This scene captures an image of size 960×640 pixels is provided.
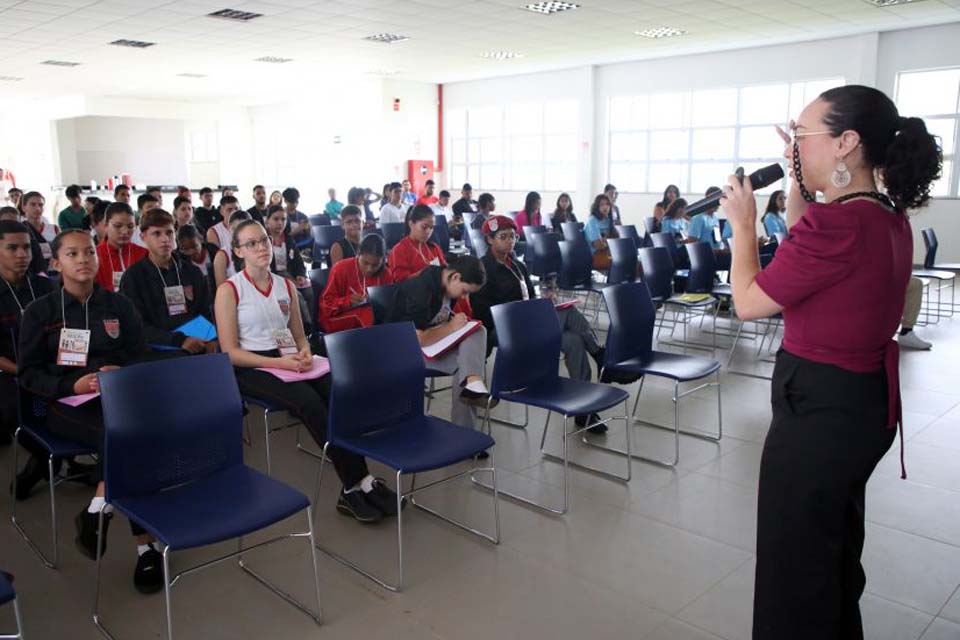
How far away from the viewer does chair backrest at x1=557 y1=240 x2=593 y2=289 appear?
22.6 feet

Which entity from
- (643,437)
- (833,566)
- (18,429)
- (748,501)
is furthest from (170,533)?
(643,437)

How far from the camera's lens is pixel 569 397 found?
350cm

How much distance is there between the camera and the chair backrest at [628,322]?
13.1 ft

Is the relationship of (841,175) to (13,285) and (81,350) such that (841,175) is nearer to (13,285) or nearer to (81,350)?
(81,350)

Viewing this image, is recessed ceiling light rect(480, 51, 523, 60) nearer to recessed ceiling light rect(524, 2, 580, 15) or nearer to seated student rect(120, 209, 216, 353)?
recessed ceiling light rect(524, 2, 580, 15)

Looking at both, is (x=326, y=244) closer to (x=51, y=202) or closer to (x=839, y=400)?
(x=839, y=400)

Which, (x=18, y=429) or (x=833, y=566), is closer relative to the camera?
(x=833, y=566)

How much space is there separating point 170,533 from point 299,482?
1.48 meters

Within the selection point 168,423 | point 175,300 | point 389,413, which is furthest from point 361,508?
point 175,300

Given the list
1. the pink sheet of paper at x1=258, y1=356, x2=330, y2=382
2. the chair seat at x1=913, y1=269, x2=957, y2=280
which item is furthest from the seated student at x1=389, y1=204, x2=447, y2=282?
the chair seat at x1=913, y1=269, x2=957, y2=280

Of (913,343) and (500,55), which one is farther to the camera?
(500,55)

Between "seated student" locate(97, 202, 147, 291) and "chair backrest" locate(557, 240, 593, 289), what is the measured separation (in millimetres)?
3666

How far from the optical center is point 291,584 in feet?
8.87

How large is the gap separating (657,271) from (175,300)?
365 centimetres
